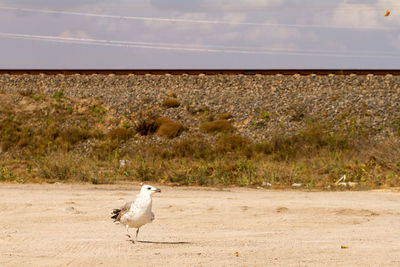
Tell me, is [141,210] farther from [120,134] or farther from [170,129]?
[120,134]

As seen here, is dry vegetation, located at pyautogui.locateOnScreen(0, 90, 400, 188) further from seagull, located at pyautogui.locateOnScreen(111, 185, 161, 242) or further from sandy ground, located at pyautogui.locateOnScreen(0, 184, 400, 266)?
seagull, located at pyautogui.locateOnScreen(111, 185, 161, 242)

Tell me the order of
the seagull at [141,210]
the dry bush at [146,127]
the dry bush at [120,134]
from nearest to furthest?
the seagull at [141,210]
the dry bush at [120,134]
the dry bush at [146,127]

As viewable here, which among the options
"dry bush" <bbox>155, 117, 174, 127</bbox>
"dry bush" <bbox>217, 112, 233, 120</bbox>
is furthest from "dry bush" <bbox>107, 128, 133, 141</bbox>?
"dry bush" <bbox>217, 112, 233, 120</bbox>

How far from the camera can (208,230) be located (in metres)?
11.0

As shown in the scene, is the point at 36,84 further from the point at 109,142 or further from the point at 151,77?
the point at 109,142

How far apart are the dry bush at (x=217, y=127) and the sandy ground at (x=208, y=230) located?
917 cm

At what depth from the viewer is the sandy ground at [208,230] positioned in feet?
26.9

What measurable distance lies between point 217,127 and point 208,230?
50.8ft

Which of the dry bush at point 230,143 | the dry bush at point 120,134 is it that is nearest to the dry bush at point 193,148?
the dry bush at point 230,143

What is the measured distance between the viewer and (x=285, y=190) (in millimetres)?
18297

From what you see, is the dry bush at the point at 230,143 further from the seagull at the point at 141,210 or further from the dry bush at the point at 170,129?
the seagull at the point at 141,210

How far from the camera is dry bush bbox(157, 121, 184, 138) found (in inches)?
1028

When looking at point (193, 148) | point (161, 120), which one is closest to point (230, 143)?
point (193, 148)

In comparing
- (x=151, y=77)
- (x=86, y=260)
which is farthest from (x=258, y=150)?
(x=86, y=260)
